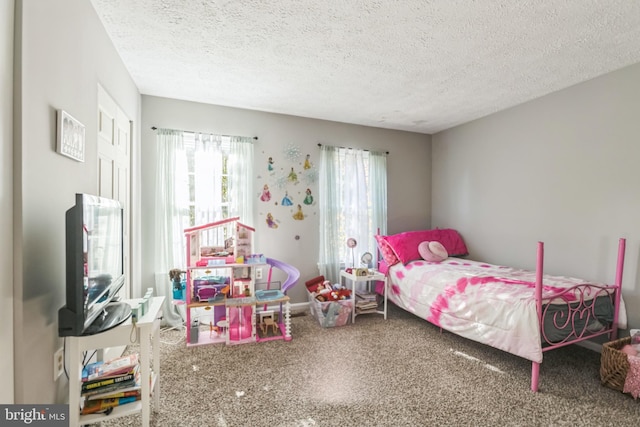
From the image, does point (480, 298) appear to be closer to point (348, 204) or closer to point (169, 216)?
point (348, 204)

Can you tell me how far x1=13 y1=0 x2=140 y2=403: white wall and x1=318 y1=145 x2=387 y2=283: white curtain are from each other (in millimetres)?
2572

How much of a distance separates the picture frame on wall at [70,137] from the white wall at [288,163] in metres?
1.60

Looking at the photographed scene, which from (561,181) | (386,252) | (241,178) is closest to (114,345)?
(241,178)

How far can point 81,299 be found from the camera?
125cm

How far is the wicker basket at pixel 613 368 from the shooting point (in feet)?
6.66

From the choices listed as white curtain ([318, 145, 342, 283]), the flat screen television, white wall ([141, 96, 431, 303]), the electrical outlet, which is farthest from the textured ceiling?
the electrical outlet

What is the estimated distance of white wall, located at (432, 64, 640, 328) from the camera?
97.8 inches

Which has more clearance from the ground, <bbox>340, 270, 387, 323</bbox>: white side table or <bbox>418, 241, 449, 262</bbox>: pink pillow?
<bbox>418, 241, 449, 262</bbox>: pink pillow

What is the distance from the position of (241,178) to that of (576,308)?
3.29 m

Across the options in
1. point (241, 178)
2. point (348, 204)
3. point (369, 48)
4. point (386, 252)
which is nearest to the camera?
point (369, 48)

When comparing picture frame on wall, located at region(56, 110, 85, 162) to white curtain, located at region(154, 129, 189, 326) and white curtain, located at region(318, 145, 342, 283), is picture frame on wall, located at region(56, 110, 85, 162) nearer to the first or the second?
white curtain, located at region(154, 129, 189, 326)

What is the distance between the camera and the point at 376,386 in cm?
212

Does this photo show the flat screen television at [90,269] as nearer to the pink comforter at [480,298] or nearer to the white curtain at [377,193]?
the pink comforter at [480,298]

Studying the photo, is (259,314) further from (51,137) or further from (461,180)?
(461,180)
